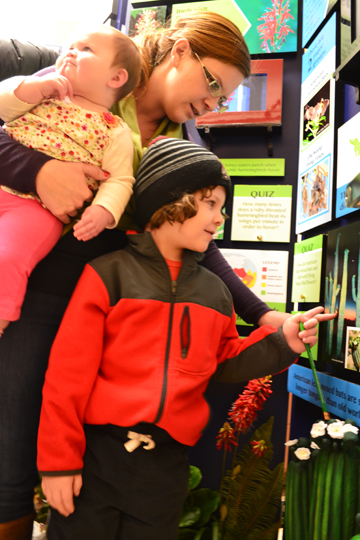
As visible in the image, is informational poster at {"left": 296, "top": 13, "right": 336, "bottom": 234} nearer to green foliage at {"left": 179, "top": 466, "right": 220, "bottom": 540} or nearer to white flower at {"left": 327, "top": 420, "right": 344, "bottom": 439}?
white flower at {"left": 327, "top": 420, "right": 344, "bottom": 439}

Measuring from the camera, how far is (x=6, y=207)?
0.96 m

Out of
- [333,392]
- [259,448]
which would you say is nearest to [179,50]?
[333,392]

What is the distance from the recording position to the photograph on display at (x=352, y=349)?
1.18 metres

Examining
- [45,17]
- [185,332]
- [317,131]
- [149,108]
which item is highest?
[45,17]

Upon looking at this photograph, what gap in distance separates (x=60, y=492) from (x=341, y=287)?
1.00 m

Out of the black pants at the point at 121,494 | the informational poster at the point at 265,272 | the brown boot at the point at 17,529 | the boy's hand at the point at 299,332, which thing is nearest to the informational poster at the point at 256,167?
the informational poster at the point at 265,272

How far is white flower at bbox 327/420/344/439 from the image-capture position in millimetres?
978

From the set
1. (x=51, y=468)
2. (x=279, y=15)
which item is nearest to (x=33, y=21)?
(x=279, y=15)

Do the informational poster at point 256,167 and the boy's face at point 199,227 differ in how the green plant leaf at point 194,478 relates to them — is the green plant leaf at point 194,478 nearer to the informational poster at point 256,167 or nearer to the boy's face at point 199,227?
the boy's face at point 199,227

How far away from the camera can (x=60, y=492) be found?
35.7 inches

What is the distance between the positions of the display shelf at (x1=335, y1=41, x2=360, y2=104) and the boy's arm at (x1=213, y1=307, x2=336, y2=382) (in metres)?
0.70

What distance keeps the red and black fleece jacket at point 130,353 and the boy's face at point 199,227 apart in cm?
5

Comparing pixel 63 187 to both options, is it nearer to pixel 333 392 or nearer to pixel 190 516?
pixel 333 392

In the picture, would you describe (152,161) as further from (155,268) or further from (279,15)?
(279,15)
